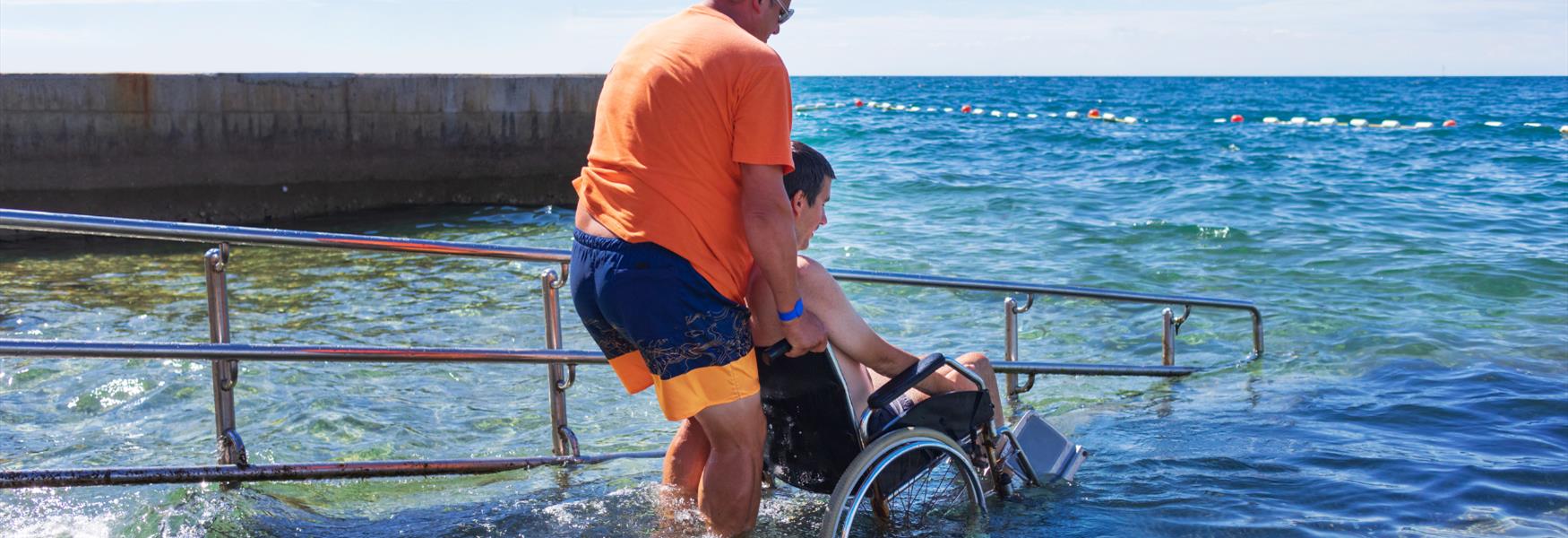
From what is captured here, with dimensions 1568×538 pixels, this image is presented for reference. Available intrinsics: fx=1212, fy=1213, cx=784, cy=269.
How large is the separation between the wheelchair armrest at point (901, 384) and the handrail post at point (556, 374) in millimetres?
1199

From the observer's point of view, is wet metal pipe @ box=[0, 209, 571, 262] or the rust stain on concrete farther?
the rust stain on concrete

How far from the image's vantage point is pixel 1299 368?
6.82 metres

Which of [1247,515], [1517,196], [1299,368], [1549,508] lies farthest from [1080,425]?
[1517,196]

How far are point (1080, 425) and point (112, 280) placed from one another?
289 inches

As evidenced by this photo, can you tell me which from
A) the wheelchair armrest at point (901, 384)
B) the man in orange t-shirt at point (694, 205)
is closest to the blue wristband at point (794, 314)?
the man in orange t-shirt at point (694, 205)

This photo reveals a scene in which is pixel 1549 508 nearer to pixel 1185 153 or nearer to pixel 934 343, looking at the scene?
pixel 934 343

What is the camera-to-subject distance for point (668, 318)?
263 cm

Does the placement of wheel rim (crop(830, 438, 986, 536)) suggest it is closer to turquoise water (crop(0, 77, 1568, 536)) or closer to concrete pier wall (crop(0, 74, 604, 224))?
turquoise water (crop(0, 77, 1568, 536))

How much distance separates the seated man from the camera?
2.85 meters

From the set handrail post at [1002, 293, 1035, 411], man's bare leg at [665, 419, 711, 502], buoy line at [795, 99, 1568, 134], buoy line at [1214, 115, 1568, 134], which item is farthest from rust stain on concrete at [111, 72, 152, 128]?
buoy line at [1214, 115, 1568, 134]

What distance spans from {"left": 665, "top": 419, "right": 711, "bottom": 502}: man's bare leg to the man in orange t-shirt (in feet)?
1.75

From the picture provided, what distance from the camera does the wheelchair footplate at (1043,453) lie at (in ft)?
12.4

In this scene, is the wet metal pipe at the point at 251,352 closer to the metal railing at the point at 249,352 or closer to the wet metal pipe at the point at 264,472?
the metal railing at the point at 249,352

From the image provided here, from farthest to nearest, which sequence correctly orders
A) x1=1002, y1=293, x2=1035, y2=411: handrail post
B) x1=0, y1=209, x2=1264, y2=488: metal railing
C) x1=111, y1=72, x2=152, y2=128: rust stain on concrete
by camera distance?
x1=111, y1=72, x2=152, y2=128: rust stain on concrete
x1=1002, y1=293, x2=1035, y2=411: handrail post
x1=0, y1=209, x2=1264, y2=488: metal railing
